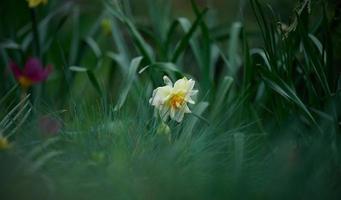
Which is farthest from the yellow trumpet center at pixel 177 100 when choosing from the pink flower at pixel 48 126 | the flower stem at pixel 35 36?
the flower stem at pixel 35 36

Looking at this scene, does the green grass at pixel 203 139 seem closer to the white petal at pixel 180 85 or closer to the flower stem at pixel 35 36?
the white petal at pixel 180 85

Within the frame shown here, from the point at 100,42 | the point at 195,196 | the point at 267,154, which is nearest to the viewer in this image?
the point at 195,196

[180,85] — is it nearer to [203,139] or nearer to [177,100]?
[177,100]

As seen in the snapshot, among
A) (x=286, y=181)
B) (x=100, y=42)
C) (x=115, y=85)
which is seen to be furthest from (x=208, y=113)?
(x=100, y=42)

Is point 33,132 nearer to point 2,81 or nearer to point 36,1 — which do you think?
point 36,1

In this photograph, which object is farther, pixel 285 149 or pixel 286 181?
pixel 285 149

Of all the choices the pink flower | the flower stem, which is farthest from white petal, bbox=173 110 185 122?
the flower stem

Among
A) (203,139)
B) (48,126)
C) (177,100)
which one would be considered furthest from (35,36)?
(203,139)

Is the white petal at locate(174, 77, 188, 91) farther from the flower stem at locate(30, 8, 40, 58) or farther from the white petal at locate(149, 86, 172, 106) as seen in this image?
the flower stem at locate(30, 8, 40, 58)
